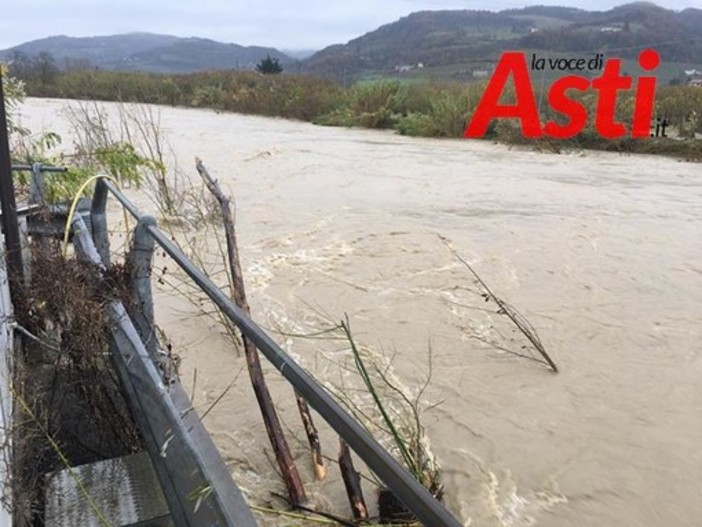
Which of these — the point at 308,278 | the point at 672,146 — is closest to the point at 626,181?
the point at 672,146

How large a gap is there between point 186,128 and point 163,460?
16.1 meters

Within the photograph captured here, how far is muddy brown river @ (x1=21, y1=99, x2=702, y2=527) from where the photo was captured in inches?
129

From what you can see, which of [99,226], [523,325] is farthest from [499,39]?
[99,226]

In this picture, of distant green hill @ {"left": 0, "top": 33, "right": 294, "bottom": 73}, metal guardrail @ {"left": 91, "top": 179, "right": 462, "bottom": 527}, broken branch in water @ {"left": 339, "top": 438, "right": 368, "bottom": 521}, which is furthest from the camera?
distant green hill @ {"left": 0, "top": 33, "right": 294, "bottom": 73}

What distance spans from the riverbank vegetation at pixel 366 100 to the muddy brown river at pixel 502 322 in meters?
3.15

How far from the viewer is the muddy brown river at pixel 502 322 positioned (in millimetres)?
3266

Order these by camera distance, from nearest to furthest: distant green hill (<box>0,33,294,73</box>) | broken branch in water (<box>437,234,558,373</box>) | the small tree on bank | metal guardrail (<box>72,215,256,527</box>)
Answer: metal guardrail (<box>72,215,256,527</box>), broken branch in water (<box>437,234,558,373</box>), the small tree on bank, distant green hill (<box>0,33,294,73</box>)

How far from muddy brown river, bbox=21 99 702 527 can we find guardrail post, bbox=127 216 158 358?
91cm

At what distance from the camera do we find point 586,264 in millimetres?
6434

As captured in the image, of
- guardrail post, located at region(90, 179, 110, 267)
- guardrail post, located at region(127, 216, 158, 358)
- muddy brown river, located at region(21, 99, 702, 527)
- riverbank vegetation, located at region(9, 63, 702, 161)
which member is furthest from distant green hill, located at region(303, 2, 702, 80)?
guardrail post, located at region(127, 216, 158, 358)

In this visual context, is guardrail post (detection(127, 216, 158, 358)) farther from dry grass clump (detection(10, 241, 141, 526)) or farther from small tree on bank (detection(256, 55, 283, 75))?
small tree on bank (detection(256, 55, 283, 75))

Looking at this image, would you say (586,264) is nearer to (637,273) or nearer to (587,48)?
(637,273)

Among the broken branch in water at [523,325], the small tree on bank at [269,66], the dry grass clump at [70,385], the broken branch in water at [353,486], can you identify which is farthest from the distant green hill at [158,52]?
the broken branch in water at [353,486]

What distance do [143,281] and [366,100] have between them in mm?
15731
